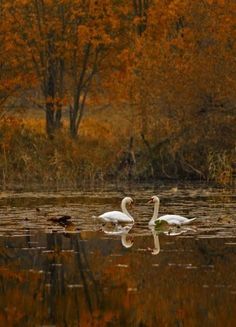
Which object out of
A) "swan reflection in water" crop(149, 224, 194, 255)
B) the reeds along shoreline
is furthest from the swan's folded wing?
the reeds along shoreline

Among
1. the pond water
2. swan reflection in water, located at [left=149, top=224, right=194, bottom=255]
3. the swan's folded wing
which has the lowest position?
the pond water

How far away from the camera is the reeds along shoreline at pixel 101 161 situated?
113ft

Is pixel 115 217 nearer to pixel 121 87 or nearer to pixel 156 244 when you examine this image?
pixel 156 244

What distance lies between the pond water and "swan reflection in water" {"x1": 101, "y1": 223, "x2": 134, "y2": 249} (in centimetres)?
4

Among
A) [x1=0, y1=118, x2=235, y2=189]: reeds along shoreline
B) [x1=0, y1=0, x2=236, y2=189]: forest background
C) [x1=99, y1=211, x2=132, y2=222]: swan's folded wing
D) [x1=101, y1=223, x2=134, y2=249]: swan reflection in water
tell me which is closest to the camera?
[x1=101, y1=223, x2=134, y2=249]: swan reflection in water

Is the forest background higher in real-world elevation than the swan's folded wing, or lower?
higher

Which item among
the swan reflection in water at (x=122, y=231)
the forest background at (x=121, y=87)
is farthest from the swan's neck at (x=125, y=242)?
the forest background at (x=121, y=87)

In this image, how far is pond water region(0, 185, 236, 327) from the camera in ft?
42.1

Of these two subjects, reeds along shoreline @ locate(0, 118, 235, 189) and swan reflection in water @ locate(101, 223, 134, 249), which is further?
reeds along shoreline @ locate(0, 118, 235, 189)

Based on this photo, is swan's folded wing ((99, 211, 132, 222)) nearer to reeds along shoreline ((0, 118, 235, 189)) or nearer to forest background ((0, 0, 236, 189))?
forest background ((0, 0, 236, 189))

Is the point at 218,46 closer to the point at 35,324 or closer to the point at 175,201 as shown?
the point at 175,201

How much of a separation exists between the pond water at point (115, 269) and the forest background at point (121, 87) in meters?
9.06

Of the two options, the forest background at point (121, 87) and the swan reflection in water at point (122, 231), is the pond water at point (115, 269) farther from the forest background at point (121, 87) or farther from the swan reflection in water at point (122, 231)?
the forest background at point (121, 87)

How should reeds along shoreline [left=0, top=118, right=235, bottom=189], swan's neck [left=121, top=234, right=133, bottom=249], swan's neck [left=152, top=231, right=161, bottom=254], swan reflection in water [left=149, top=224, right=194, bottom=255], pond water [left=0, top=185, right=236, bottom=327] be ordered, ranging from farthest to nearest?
reeds along shoreline [left=0, top=118, right=235, bottom=189] < swan reflection in water [left=149, top=224, right=194, bottom=255] < swan's neck [left=121, top=234, right=133, bottom=249] < swan's neck [left=152, top=231, right=161, bottom=254] < pond water [left=0, top=185, right=236, bottom=327]
